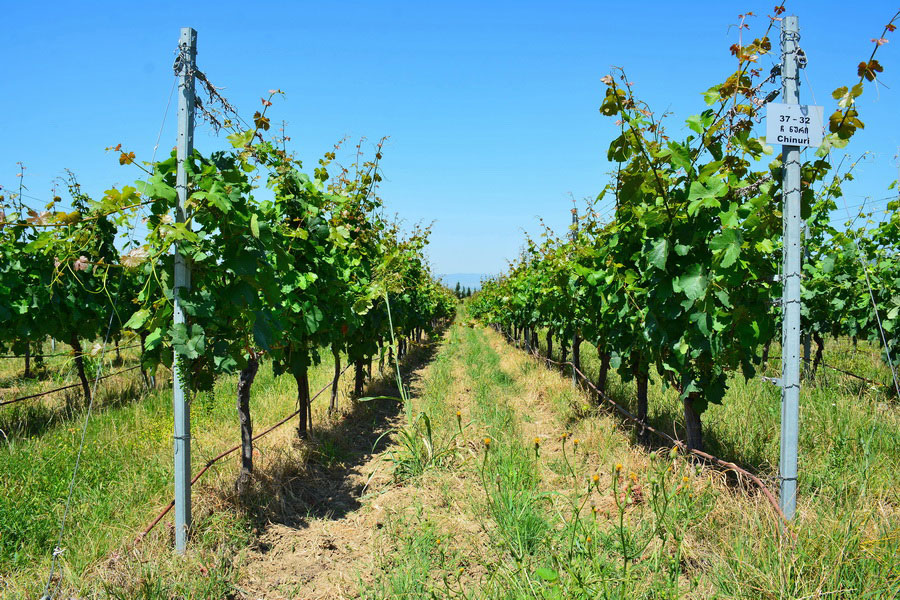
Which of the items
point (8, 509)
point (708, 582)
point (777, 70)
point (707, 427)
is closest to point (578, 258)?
point (707, 427)

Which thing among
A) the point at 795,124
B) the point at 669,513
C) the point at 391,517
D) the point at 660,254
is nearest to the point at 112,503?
the point at 391,517

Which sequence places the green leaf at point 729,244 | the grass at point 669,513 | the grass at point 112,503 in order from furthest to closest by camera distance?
the green leaf at point 729,244 < the grass at point 112,503 < the grass at point 669,513

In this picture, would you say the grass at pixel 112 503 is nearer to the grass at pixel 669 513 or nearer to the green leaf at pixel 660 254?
the grass at pixel 669 513

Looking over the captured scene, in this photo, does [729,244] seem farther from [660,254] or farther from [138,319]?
[138,319]

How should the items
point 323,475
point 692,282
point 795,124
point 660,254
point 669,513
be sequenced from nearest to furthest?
1. point 795,124
2. point 669,513
3. point 692,282
4. point 660,254
5. point 323,475

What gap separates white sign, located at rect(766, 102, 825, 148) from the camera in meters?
2.86

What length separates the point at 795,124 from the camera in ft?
9.41

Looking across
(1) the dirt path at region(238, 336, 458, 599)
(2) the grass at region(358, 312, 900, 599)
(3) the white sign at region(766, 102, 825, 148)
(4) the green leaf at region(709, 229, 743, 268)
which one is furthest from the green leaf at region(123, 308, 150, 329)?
(3) the white sign at region(766, 102, 825, 148)

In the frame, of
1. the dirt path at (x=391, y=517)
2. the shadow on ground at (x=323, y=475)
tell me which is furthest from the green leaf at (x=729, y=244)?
the shadow on ground at (x=323, y=475)

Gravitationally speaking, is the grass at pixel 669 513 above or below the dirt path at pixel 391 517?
above

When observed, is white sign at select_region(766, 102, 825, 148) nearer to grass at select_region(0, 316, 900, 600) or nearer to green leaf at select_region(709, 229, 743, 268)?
green leaf at select_region(709, 229, 743, 268)

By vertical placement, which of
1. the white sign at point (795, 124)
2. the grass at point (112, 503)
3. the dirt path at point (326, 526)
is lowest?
the dirt path at point (326, 526)

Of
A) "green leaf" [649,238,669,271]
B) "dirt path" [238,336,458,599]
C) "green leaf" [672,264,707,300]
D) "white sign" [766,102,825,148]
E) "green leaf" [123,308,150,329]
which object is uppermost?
"white sign" [766,102,825,148]

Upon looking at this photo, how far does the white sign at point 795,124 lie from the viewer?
2.86m
